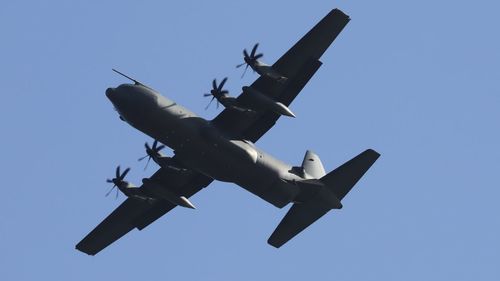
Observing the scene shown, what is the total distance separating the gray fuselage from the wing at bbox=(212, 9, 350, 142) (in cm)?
129

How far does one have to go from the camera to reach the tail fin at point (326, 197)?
62281 millimetres

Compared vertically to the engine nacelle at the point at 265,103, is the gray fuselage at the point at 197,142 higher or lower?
lower

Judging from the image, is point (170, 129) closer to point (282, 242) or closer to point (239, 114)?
point (239, 114)

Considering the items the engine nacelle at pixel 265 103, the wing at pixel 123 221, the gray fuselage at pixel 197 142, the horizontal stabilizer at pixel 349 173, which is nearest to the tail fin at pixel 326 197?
the horizontal stabilizer at pixel 349 173

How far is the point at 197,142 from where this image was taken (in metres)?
58.1

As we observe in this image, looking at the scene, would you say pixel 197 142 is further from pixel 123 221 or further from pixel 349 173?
pixel 123 221

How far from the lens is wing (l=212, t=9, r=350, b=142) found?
5784 cm

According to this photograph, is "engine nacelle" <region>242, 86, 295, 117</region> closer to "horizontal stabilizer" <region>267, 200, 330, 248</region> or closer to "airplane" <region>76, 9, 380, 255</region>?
"airplane" <region>76, 9, 380, 255</region>

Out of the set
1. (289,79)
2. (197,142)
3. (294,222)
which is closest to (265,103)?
(289,79)

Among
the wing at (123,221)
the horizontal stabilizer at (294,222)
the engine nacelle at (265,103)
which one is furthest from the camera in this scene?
the wing at (123,221)

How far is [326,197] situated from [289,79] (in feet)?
28.3

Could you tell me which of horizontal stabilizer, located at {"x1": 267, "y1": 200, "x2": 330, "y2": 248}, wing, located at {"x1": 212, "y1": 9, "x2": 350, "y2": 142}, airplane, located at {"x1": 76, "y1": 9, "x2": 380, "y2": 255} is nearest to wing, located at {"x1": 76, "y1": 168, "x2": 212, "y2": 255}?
airplane, located at {"x1": 76, "y1": 9, "x2": 380, "y2": 255}

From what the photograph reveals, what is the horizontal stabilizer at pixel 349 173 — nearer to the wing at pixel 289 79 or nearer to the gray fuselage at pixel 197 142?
the gray fuselage at pixel 197 142

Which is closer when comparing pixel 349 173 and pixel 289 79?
pixel 289 79
